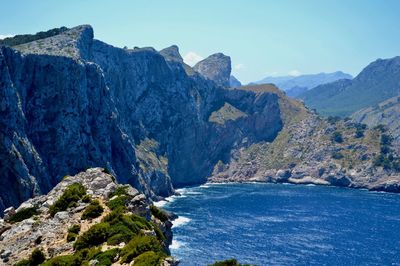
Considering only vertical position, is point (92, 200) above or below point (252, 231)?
above

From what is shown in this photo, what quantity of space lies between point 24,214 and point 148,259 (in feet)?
107

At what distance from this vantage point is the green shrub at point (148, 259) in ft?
142

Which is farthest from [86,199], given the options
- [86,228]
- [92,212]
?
[86,228]

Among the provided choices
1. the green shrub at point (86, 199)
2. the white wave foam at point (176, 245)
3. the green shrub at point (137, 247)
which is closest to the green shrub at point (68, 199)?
the green shrub at point (86, 199)

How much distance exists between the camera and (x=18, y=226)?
65.4 metres

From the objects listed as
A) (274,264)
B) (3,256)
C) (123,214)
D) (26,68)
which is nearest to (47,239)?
(3,256)

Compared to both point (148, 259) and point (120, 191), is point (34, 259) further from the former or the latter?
point (120, 191)

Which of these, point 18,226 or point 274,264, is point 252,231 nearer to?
point 274,264

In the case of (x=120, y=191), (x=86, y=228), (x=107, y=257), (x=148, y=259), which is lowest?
(x=107, y=257)

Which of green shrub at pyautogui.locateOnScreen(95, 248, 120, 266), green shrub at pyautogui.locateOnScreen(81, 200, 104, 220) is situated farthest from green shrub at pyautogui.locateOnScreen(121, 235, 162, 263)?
green shrub at pyautogui.locateOnScreen(81, 200, 104, 220)

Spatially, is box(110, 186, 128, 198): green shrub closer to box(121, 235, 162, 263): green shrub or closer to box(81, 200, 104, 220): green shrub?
box(81, 200, 104, 220): green shrub

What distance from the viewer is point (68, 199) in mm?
68188

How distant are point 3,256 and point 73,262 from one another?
43.8ft

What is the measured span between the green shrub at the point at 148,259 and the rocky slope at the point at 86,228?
0.42 m
